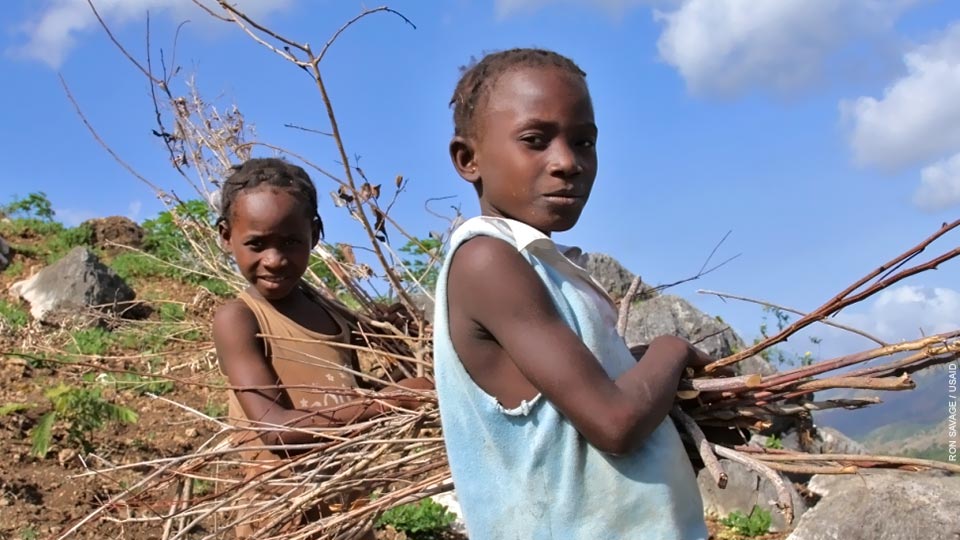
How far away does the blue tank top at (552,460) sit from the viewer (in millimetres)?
1481

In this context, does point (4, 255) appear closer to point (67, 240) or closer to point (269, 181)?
point (67, 240)

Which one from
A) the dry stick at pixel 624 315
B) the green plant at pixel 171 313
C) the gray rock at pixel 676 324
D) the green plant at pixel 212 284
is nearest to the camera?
the dry stick at pixel 624 315

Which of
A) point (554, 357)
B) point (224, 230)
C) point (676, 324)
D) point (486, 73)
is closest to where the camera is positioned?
point (554, 357)

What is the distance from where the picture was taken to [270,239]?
2.66 metres

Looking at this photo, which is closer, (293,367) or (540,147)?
(540,147)

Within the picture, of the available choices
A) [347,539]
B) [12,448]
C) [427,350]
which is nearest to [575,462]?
[347,539]

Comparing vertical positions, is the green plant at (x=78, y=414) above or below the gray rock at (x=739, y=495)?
above

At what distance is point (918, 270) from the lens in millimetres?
1645

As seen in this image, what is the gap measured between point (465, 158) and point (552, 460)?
54cm

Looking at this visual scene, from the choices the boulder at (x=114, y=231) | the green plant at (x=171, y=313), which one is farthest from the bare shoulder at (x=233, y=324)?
the boulder at (x=114, y=231)

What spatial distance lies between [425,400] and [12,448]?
4.21 metres

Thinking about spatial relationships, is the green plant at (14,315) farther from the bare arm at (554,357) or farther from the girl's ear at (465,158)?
the bare arm at (554,357)

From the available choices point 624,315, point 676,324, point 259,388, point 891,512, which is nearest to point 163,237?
point 676,324

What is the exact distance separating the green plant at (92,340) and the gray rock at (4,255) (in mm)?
3333
